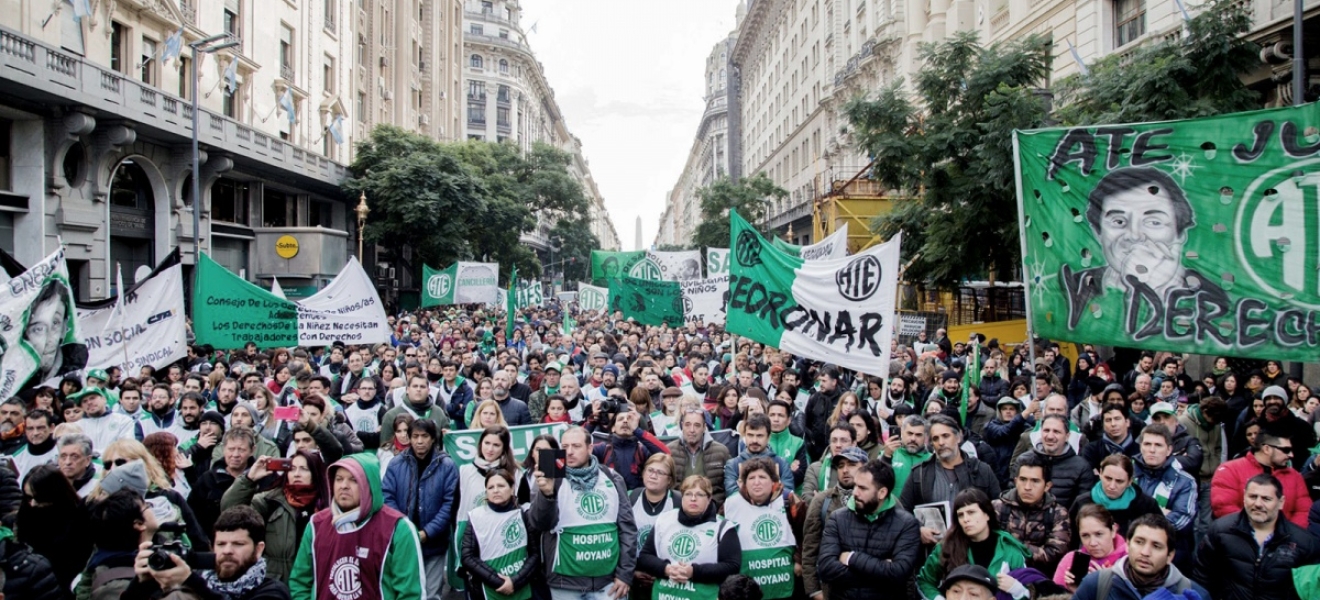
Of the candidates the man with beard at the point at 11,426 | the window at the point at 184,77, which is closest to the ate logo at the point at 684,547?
the man with beard at the point at 11,426

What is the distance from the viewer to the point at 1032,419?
27.8 ft

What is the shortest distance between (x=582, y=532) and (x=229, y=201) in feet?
101

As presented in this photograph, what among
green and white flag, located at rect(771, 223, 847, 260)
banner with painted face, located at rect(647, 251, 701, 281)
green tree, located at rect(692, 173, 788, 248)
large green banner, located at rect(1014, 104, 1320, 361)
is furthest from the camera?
green tree, located at rect(692, 173, 788, 248)

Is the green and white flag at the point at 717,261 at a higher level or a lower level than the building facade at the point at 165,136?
lower

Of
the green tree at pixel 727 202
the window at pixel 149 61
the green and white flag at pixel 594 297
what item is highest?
the window at pixel 149 61

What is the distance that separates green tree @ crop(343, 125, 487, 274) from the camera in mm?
38875

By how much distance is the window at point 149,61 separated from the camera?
26500 mm

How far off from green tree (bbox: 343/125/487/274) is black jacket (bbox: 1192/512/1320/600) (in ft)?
118

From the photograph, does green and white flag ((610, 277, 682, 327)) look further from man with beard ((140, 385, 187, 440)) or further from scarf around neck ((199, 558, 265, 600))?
scarf around neck ((199, 558, 265, 600))

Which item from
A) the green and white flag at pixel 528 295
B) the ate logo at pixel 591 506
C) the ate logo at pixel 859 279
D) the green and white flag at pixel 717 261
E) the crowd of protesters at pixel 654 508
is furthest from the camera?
the green and white flag at pixel 528 295

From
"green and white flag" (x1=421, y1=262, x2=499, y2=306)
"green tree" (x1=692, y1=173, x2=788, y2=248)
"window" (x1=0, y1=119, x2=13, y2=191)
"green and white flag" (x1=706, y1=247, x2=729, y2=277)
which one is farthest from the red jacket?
"green tree" (x1=692, y1=173, x2=788, y2=248)

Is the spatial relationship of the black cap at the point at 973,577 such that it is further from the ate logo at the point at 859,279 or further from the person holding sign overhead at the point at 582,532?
the ate logo at the point at 859,279

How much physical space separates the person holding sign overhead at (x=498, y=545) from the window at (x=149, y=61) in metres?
25.9

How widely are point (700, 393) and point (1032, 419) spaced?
4.03 m
